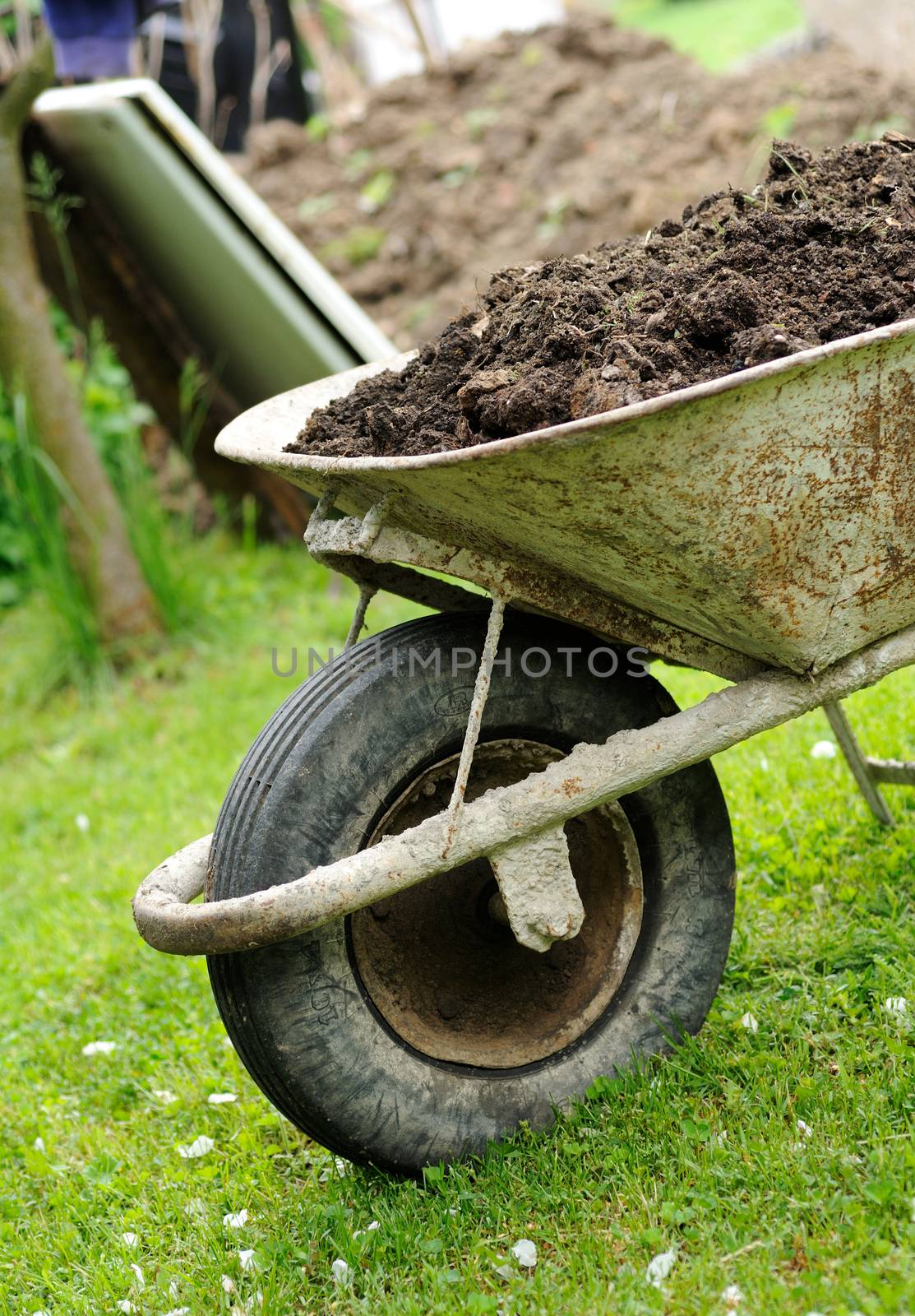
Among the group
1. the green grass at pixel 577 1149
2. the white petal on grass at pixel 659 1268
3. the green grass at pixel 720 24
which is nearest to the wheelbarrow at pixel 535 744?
the green grass at pixel 577 1149

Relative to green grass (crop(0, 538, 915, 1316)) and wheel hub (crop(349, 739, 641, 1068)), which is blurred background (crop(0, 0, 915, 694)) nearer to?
green grass (crop(0, 538, 915, 1316))

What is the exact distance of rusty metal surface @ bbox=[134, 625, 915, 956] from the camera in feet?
5.69

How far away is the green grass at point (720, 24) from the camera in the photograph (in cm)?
1174

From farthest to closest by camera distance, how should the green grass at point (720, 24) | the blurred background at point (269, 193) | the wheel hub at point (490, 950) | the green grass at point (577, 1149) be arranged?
the green grass at point (720, 24), the blurred background at point (269, 193), the wheel hub at point (490, 950), the green grass at point (577, 1149)

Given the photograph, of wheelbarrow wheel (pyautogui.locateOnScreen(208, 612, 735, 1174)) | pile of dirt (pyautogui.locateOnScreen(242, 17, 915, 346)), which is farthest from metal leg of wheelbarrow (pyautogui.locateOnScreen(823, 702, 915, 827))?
pile of dirt (pyautogui.locateOnScreen(242, 17, 915, 346))

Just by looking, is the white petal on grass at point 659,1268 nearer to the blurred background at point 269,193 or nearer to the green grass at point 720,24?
the blurred background at point 269,193

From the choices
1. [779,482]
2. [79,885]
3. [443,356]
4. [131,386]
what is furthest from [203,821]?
[131,386]

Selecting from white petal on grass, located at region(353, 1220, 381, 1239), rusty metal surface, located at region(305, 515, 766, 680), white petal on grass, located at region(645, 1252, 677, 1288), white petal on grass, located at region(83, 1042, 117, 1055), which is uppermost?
rusty metal surface, located at region(305, 515, 766, 680)

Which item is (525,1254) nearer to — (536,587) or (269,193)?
(536,587)

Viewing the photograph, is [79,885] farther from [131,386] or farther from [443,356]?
[131,386]

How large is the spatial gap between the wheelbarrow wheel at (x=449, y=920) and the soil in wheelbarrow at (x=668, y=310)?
0.37 m

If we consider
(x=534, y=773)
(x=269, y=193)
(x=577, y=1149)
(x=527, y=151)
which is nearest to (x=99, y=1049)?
(x=577, y=1149)

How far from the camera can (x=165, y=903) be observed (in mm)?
1845

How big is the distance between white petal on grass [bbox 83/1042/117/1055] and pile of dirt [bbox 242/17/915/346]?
364cm
